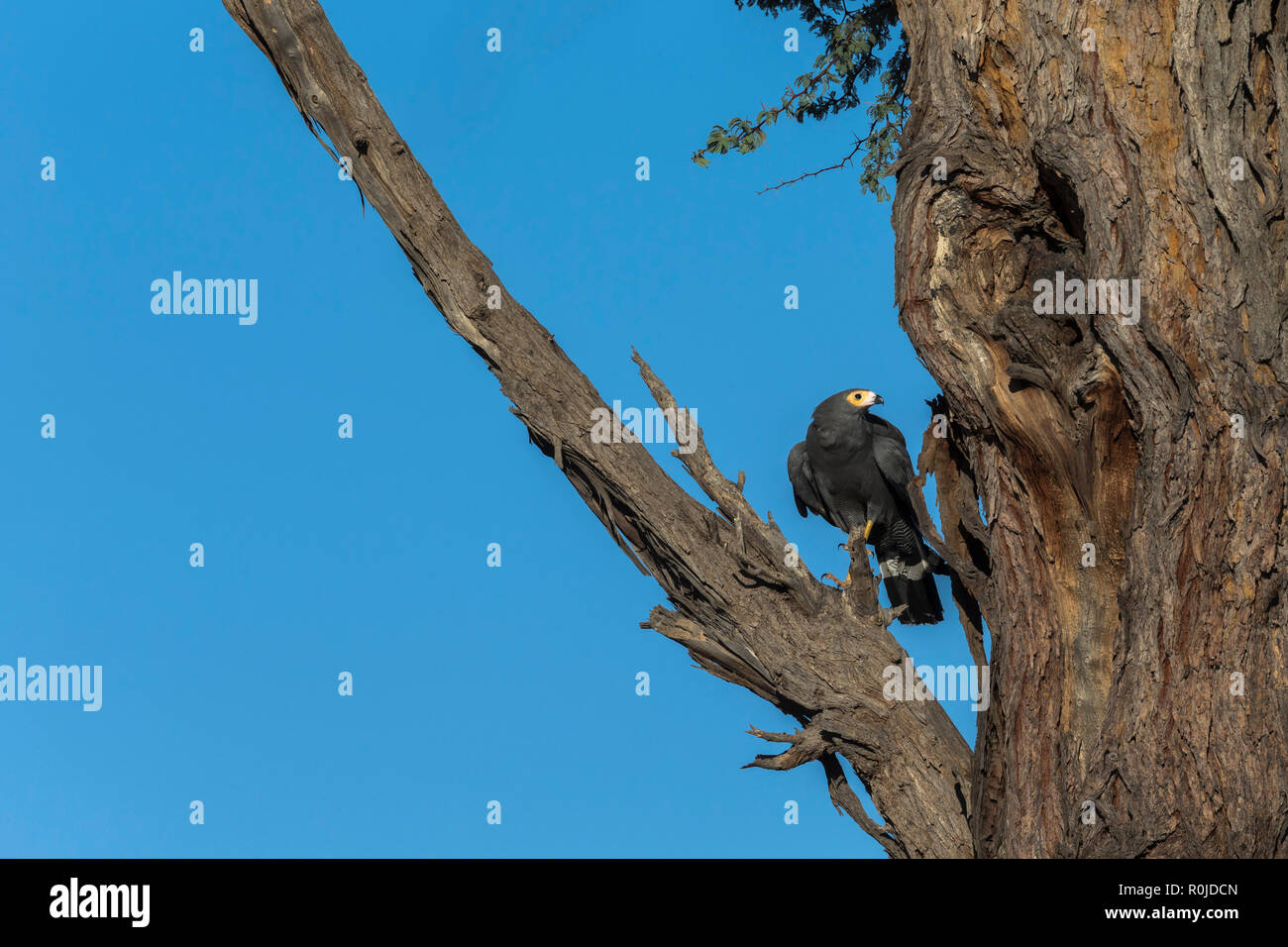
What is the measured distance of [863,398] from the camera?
7.59 metres

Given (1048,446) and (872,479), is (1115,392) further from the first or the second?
(872,479)

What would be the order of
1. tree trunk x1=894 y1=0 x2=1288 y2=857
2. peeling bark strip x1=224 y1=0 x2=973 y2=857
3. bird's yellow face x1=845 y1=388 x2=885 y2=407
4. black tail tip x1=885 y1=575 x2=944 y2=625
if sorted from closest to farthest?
1. tree trunk x1=894 y1=0 x2=1288 y2=857
2. peeling bark strip x1=224 y1=0 x2=973 y2=857
3. black tail tip x1=885 y1=575 x2=944 y2=625
4. bird's yellow face x1=845 y1=388 x2=885 y2=407

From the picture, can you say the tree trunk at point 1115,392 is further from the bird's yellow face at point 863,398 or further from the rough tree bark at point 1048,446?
the bird's yellow face at point 863,398

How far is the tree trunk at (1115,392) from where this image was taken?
4195 mm

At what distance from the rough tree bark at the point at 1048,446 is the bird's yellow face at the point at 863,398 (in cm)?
211

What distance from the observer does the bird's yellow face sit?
7.52 metres

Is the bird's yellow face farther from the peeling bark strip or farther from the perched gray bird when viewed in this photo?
the peeling bark strip

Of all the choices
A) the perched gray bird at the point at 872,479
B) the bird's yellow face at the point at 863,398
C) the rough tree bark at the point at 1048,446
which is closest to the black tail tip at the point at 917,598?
the perched gray bird at the point at 872,479

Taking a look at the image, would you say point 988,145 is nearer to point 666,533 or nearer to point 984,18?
point 984,18

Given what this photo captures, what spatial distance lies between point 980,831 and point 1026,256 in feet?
8.11

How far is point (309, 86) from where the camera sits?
206 inches

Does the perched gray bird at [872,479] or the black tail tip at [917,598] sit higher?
the perched gray bird at [872,479]

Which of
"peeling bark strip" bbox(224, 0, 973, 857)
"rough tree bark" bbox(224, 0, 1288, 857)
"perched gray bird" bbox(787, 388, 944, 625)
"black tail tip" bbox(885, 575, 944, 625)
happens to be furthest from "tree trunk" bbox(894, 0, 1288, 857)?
"perched gray bird" bbox(787, 388, 944, 625)

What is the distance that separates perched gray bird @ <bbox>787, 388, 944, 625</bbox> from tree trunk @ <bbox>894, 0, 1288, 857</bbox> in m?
2.28
